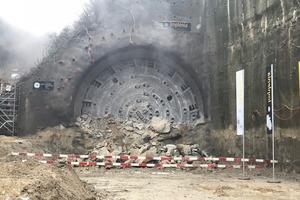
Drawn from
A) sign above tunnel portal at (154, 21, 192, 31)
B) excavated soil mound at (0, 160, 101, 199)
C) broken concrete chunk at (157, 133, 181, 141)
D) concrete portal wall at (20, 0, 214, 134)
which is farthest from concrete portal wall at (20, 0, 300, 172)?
excavated soil mound at (0, 160, 101, 199)

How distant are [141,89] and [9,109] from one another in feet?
19.8

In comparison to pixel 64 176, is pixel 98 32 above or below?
above

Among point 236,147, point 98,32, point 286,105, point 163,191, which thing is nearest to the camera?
point 163,191

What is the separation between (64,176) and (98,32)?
11.7m

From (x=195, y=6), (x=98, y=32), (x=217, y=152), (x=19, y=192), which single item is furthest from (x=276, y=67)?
(x=19, y=192)

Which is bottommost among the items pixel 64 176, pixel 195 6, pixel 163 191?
pixel 163 191

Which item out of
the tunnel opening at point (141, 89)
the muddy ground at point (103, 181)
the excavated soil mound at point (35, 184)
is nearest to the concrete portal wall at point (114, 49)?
the tunnel opening at point (141, 89)

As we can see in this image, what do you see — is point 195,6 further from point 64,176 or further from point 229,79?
point 64,176

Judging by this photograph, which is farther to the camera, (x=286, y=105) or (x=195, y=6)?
(x=195, y=6)

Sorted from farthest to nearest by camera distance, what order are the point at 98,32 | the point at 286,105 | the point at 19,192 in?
the point at 98,32 < the point at 286,105 < the point at 19,192

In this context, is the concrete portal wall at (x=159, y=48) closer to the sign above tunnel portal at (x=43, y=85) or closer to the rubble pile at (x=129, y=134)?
the sign above tunnel portal at (x=43, y=85)

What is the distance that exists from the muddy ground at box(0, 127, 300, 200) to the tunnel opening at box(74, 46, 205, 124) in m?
1.94

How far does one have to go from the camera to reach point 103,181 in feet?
38.1

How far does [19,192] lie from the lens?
5.48 meters
